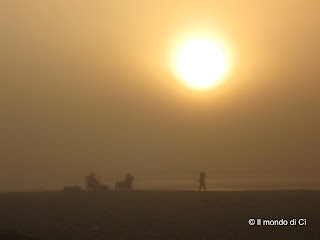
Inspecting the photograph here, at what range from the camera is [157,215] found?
2303 cm

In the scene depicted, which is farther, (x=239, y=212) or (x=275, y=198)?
(x=275, y=198)

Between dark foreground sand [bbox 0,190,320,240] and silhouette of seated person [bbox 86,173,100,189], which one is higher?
silhouette of seated person [bbox 86,173,100,189]

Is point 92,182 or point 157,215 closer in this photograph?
point 157,215

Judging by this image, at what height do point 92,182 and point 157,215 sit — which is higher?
point 92,182

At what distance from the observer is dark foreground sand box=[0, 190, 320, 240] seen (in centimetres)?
1867

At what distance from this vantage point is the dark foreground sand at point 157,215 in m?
18.7

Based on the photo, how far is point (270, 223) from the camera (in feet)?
66.8

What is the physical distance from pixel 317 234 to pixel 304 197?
10610 mm

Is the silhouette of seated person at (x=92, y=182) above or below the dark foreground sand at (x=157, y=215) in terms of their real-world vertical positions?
above

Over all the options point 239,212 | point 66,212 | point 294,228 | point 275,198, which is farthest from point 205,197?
point 294,228

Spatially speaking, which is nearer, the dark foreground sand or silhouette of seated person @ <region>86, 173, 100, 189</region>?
the dark foreground sand

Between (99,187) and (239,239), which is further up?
(99,187)

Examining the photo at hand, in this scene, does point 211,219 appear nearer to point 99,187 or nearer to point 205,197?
point 205,197

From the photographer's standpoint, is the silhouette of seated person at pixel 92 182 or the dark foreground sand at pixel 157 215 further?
the silhouette of seated person at pixel 92 182
